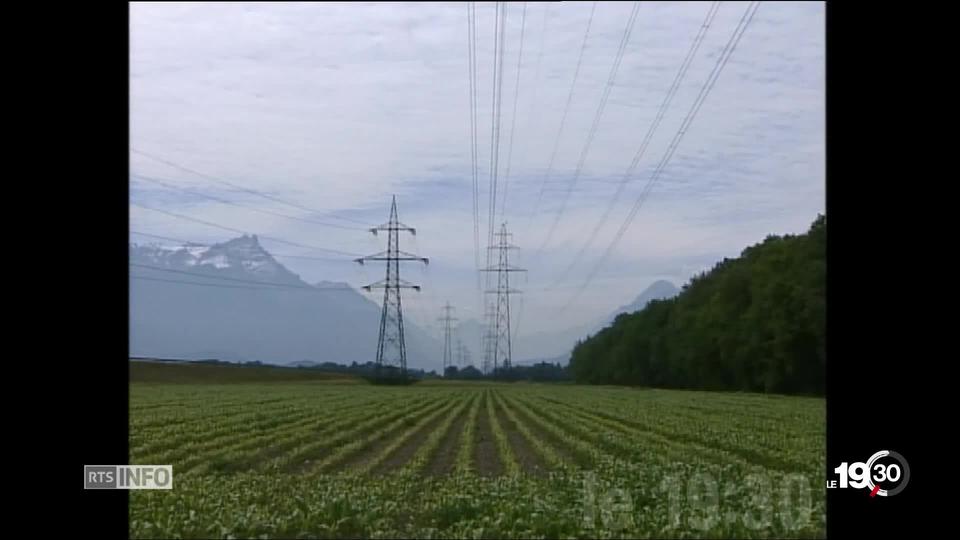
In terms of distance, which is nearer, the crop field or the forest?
the crop field

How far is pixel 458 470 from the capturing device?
1013cm

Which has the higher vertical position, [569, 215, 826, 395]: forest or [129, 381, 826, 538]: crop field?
[569, 215, 826, 395]: forest

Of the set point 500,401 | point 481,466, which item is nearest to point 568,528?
point 481,466

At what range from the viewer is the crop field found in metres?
8.09
